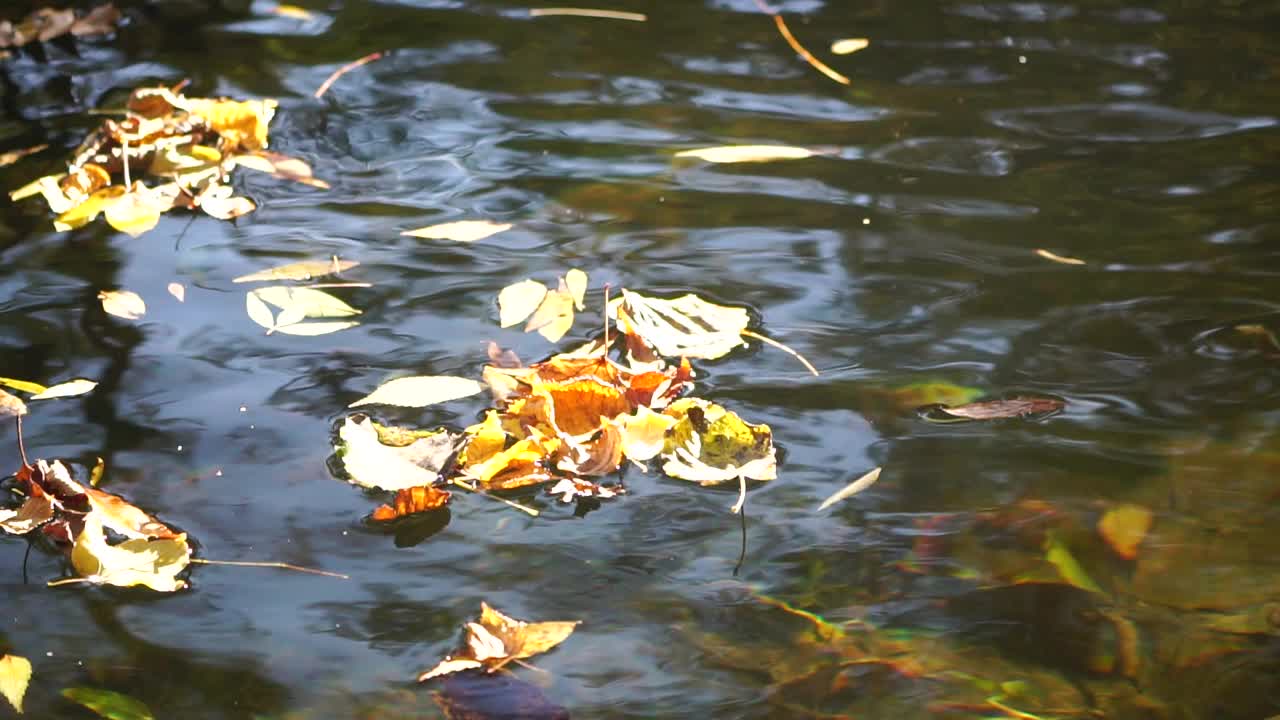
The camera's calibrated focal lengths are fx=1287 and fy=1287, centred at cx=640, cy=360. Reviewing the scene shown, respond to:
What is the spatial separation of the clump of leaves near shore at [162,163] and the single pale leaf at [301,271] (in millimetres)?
243

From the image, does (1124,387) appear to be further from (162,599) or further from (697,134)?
(162,599)

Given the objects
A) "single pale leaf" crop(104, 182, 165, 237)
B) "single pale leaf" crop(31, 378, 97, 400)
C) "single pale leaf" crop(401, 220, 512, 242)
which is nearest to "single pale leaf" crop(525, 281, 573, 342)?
"single pale leaf" crop(401, 220, 512, 242)

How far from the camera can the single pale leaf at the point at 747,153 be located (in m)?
2.19

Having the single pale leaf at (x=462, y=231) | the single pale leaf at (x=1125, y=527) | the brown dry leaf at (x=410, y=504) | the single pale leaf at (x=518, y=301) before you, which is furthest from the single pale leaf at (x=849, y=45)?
the brown dry leaf at (x=410, y=504)

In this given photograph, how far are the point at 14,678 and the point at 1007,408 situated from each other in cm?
111

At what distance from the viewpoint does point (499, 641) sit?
1238mm

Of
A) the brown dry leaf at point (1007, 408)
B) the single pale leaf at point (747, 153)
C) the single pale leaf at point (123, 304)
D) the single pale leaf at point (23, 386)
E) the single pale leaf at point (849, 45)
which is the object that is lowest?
the single pale leaf at point (23, 386)

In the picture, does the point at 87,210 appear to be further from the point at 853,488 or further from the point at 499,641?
the point at 853,488

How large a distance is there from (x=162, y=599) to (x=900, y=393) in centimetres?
88

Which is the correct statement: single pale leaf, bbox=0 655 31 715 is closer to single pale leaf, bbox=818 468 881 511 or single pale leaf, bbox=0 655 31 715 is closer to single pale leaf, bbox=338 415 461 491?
single pale leaf, bbox=338 415 461 491

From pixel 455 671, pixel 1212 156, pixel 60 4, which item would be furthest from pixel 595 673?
pixel 60 4

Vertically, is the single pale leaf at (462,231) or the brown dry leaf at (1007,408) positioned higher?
the brown dry leaf at (1007,408)

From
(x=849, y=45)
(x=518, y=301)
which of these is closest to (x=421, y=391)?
(x=518, y=301)

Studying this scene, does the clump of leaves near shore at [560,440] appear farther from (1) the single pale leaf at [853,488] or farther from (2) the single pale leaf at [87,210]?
(2) the single pale leaf at [87,210]
